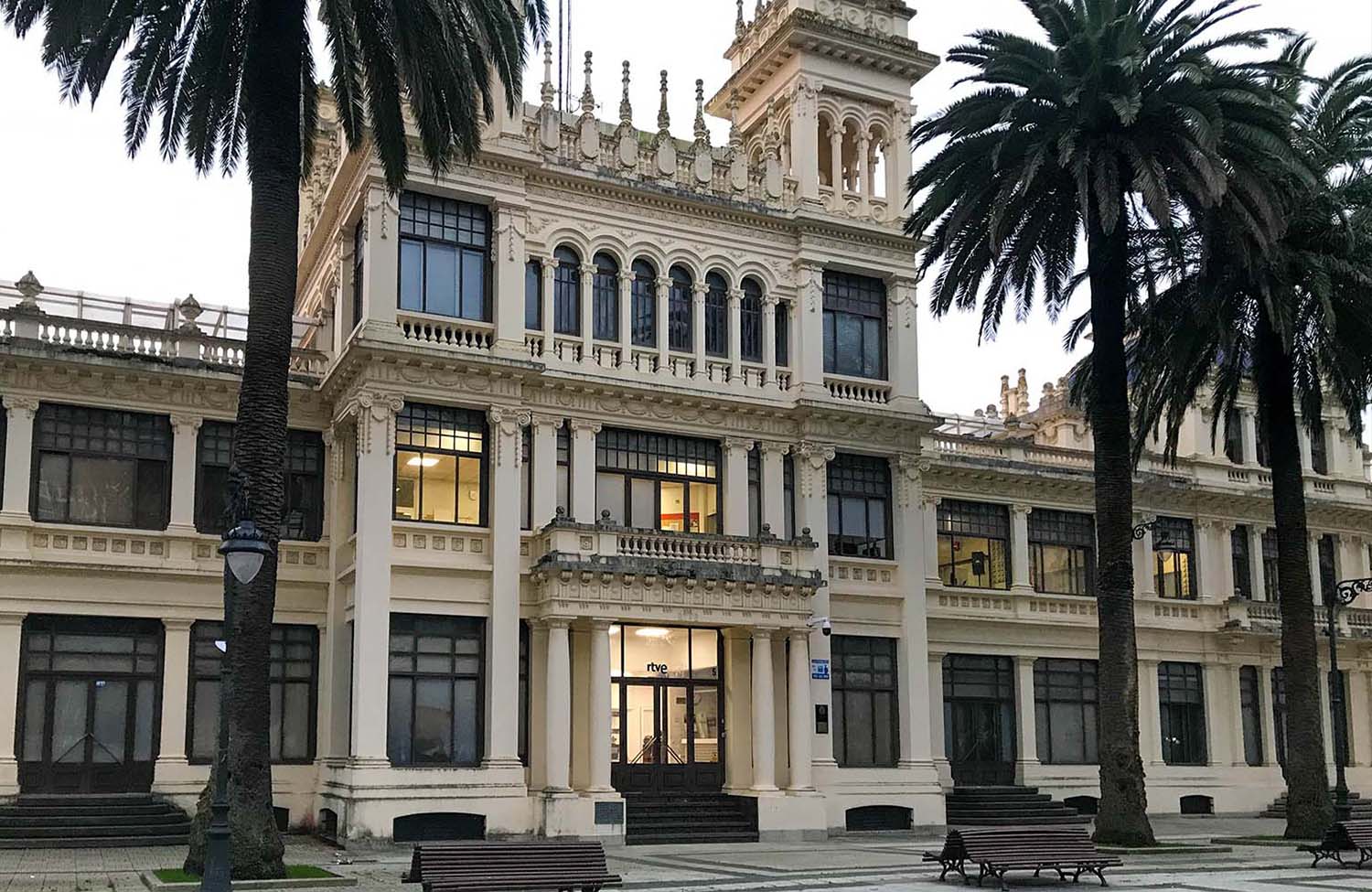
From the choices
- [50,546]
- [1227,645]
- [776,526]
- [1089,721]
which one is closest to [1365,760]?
[1227,645]

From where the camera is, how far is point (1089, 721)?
142 feet

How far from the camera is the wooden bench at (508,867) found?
59.7 feet

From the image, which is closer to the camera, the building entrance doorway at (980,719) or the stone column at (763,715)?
the stone column at (763,715)

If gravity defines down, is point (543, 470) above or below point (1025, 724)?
above

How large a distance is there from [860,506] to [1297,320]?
36.3 feet

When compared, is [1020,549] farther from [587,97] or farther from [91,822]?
[91,822]

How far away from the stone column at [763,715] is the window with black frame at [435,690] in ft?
20.4

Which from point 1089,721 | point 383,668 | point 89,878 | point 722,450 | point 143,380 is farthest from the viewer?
point 1089,721

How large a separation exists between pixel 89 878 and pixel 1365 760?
1564 inches

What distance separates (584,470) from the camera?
110 feet

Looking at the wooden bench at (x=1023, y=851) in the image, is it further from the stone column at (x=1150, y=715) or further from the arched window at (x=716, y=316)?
the stone column at (x=1150, y=715)

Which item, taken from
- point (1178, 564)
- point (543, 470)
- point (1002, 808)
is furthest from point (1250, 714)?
point (543, 470)

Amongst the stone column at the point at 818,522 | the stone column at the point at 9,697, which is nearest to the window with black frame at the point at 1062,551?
the stone column at the point at 818,522

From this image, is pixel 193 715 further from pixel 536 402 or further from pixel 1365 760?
pixel 1365 760
